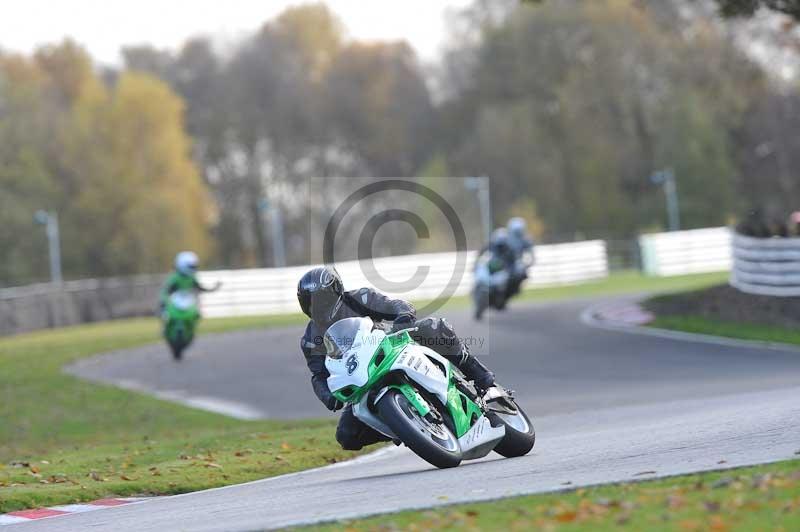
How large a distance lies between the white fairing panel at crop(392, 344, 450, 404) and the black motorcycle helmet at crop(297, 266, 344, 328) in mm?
695

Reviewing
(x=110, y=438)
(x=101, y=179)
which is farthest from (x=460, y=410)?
(x=101, y=179)

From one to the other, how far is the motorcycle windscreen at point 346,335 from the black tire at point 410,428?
42cm

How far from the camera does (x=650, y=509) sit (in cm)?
658

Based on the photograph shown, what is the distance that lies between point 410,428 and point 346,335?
31.3 inches

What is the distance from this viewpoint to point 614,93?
71000 millimetres

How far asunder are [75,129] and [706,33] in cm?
3294

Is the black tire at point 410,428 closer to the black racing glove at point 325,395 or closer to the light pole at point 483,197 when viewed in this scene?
the black racing glove at point 325,395

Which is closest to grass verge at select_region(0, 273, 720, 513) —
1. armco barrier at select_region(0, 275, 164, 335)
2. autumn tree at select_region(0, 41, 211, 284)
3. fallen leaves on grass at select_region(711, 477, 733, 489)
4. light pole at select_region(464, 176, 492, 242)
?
armco barrier at select_region(0, 275, 164, 335)

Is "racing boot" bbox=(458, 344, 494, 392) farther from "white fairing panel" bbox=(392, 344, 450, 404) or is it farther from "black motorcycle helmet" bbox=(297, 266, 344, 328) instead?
"black motorcycle helmet" bbox=(297, 266, 344, 328)

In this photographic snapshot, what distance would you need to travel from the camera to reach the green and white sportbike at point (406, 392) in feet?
30.0

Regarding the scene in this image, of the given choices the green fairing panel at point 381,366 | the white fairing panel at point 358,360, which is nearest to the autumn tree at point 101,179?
the green fairing panel at point 381,366

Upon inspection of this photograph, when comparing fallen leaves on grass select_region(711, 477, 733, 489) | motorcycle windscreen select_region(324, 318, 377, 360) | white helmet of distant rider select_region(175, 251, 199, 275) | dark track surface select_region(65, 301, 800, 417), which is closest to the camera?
fallen leaves on grass select_region(711, 477, 733, 489)

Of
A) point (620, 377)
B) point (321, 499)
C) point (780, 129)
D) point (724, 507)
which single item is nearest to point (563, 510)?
point (724, 507)

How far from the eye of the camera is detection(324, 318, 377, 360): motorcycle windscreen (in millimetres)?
9281
